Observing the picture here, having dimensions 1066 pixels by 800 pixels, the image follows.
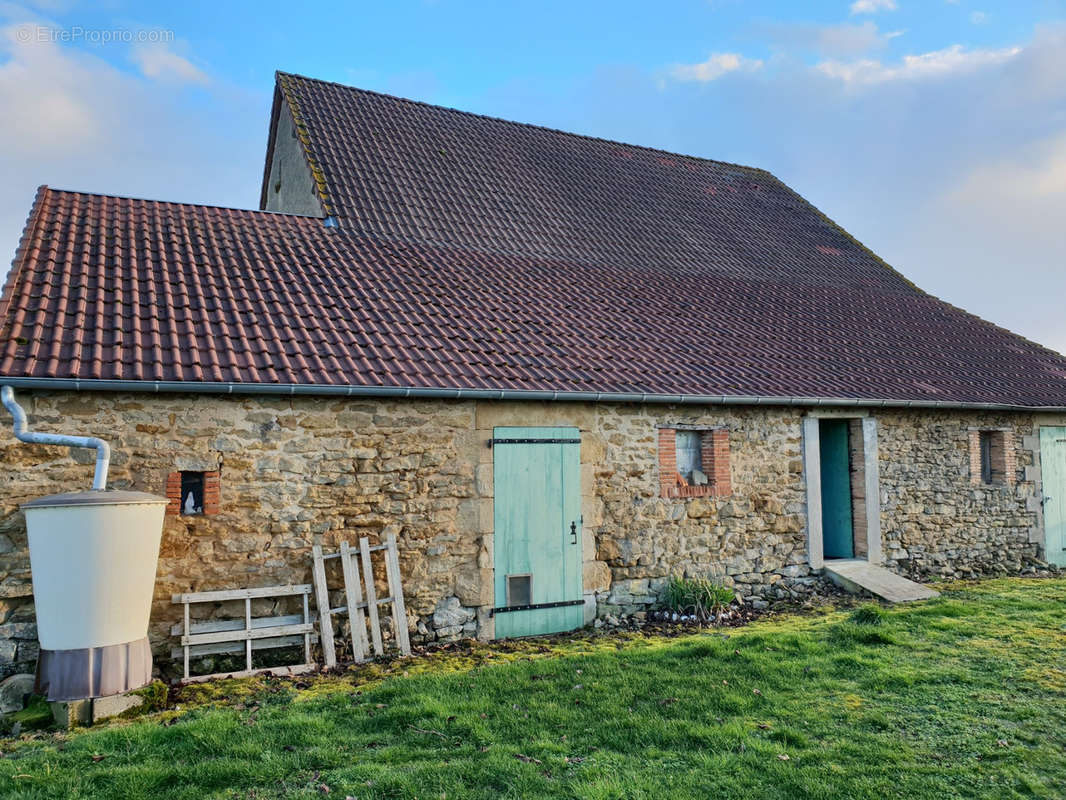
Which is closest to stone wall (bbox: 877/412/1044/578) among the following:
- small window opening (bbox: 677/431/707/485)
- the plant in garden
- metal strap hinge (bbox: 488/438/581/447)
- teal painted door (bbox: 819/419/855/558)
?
teal painted door (bbox: 819/419/855/558)

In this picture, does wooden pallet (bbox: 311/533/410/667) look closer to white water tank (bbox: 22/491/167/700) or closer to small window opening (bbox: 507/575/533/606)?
small window opening (bbox: 507/575/533/606)

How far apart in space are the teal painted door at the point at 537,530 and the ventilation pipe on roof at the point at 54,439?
332 cm

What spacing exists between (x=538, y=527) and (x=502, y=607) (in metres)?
0.84

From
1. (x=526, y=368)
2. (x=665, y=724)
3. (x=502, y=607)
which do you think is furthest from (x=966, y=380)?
(x=665, y=724)

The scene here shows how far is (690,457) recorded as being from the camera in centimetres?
883

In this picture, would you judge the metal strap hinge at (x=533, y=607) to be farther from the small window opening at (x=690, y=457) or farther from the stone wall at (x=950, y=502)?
the stone wall at (x=950, y=502)

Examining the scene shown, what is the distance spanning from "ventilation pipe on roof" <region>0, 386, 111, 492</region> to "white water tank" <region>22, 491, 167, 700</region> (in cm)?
38

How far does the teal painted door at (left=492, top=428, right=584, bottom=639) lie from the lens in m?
7.59

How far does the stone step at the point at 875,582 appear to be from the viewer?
908cm

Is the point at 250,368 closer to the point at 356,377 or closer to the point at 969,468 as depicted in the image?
the point at 356,377

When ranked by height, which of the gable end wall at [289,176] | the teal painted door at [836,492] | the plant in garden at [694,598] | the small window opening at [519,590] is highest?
the gable end wall at [289,176]

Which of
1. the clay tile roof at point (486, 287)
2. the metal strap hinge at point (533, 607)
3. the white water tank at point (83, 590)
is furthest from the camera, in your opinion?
the metal strap hinge at point (533, 607)

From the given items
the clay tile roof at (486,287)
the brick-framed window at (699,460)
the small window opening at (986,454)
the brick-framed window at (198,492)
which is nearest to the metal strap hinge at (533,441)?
the clay tile roof at (486,287)

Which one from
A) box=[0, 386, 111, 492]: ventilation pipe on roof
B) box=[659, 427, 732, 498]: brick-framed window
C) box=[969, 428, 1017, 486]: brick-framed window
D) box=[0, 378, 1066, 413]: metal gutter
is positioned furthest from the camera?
box=[969, 428, 1017, 486]: brick-framed window
